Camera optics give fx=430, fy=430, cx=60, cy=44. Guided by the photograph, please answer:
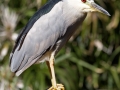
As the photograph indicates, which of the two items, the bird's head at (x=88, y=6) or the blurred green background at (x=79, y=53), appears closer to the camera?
the bird's head at (x=88, y=6)

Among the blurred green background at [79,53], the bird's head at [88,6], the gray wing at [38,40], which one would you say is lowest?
the blurred green background at [79,53]

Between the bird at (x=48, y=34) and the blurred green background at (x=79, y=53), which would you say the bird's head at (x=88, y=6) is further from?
the blurred green background at (x=79, y=53)

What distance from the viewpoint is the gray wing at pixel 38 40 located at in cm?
164

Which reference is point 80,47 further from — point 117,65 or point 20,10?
point 20,10

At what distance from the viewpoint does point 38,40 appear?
1.70 m

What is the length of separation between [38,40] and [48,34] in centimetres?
5

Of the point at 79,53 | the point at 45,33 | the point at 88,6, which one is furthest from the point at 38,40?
the point at 79,53

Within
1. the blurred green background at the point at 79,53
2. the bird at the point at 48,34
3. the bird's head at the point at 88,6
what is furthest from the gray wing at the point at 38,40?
the blurred green background at the point at 79,53

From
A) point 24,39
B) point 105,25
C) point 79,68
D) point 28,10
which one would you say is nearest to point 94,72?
point 79,68

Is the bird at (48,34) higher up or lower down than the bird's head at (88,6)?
lower down

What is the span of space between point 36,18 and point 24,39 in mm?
99

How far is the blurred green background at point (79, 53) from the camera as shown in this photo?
258 cm

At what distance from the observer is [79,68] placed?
9.25ft

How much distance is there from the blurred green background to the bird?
0.88m
